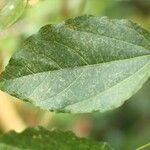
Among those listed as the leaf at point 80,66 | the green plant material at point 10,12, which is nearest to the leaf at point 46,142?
the leaf at point 80,66

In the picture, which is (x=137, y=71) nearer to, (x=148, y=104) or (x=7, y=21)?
(x=7, y=21)

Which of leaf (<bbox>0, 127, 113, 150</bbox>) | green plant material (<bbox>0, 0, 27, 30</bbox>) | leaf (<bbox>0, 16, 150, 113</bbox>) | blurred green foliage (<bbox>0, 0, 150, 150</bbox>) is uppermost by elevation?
green plant material (<bbox>0, 0, 27, 30</bbox>)

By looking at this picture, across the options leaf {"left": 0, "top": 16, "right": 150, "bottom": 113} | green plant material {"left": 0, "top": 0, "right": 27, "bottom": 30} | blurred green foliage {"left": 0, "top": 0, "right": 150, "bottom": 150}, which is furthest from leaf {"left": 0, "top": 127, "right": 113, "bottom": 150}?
blurred green foliage {"left": 0, "top": 0, "right": 150, "bottom": 150}

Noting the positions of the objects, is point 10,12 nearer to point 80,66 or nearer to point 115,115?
point 80,66

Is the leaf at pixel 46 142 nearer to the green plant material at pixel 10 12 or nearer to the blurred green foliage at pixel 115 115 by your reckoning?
the green plant material at pixel 10 12

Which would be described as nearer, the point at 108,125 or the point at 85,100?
the point at 85,100

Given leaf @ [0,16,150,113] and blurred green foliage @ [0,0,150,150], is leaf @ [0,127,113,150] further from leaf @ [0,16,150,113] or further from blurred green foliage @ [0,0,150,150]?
blurred green foliage @ [0,0,150,150]

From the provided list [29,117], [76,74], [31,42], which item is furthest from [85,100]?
[29,117]
